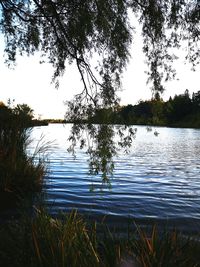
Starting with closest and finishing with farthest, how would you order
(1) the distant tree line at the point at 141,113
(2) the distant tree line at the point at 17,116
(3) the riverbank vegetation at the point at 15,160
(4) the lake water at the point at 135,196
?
1. (1) the distant tree line at the point at 141,113
2. (4) the lake water at the point at 135,196
3. (3) the riverbank vegetation at the point at 15,160
4. (2) the distant tree line at the point at 17,116

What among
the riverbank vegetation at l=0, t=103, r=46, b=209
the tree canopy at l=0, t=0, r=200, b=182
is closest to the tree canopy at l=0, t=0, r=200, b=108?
the tree canopy at l=0, t=0, r=200, b=182

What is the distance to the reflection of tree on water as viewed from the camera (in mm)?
7426

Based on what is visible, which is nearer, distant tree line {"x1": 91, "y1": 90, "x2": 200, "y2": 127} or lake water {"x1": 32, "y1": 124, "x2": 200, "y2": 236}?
distant tree line {"x1": 91, "y1": 90, "x2": 200, "y2": 127}

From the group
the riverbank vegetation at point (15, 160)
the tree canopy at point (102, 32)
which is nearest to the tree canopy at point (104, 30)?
the tree canopy at point (102, 32)

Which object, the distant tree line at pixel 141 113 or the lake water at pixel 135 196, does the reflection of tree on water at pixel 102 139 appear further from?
the lake water at pixel 135 196

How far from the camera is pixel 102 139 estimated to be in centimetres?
753

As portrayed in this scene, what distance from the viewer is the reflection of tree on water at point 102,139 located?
7.43 metres

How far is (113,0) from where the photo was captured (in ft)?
22.4

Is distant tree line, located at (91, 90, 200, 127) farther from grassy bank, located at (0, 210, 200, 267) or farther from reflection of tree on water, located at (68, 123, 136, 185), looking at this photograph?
grassy bank, located at (0, 210, 200, 267)

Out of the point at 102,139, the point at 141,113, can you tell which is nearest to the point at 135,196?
the point at 102,139

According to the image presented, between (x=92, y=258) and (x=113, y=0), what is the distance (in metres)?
4.69

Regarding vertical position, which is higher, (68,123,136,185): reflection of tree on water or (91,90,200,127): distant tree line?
(91,90,200,127): distant tree line

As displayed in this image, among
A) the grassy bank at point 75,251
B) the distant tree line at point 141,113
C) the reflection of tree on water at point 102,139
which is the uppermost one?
the distant tree line at point 141,113

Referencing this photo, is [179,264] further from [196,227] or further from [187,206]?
[187,206]
